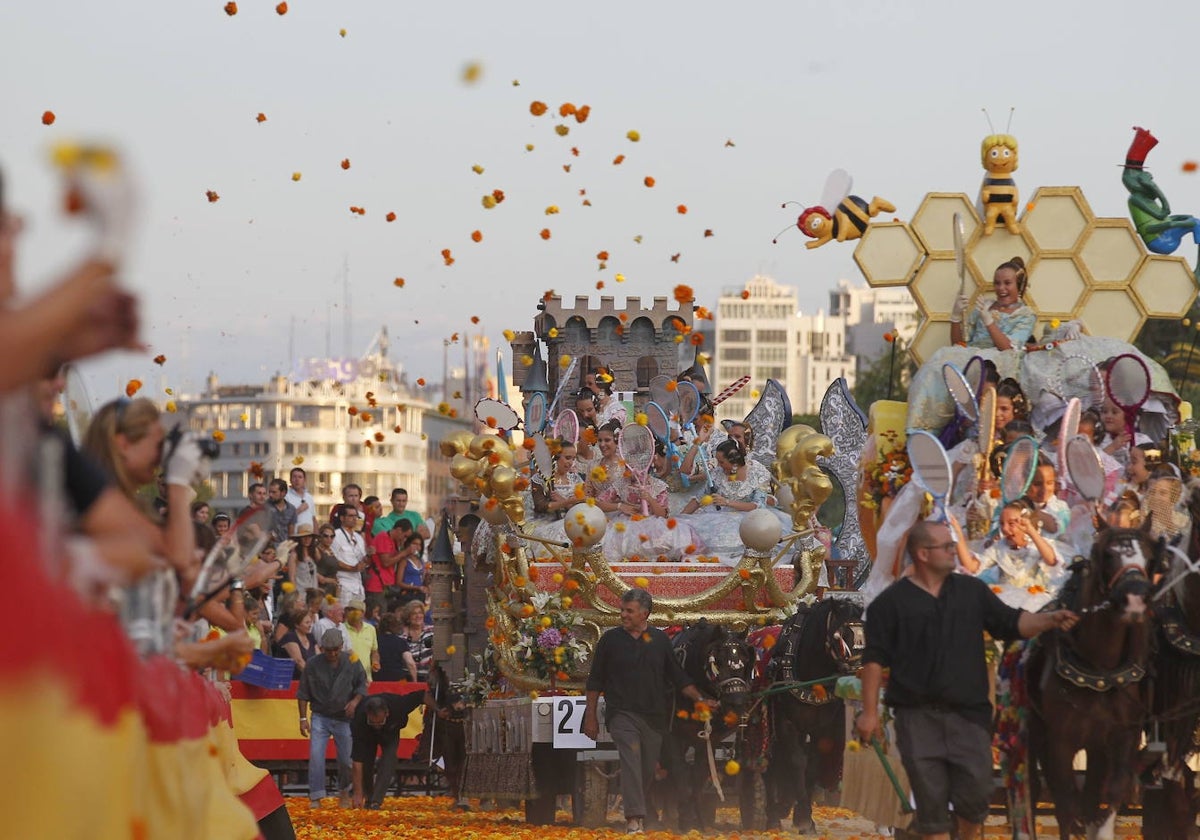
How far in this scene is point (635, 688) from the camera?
1700 centimetres

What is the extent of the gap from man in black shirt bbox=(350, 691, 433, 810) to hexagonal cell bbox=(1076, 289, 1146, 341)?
7.47m

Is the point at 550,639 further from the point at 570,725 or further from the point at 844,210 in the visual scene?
the point at 844,210

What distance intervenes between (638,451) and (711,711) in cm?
350

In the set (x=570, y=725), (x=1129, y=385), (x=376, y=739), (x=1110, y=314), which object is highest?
(x=1110, y=314)

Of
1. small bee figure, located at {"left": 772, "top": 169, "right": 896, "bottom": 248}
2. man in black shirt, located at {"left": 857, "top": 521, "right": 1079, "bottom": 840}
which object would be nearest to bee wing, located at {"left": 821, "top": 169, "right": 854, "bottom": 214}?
small bee figure, located at {"left": 772, "top": 169, "right": 896, "bottom": 248}

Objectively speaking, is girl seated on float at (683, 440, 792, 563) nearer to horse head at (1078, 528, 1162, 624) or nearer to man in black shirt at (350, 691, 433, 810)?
man in black shirt at (350, 691, 433, 810)

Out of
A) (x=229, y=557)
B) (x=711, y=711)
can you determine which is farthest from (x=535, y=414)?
(x=229, y=557)

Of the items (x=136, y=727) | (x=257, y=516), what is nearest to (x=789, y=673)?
(x=257, y=516)

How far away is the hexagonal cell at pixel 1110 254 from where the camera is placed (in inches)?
680

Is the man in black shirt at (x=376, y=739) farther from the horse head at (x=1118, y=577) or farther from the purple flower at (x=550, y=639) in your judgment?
the horse head at (x=1118, y=577)

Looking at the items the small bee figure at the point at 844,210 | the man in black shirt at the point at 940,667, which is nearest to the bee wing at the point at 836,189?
the small bee figure at the point at 844,210

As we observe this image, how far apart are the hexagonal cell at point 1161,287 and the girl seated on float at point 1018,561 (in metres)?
3.99

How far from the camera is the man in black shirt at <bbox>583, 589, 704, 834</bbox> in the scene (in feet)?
55.6

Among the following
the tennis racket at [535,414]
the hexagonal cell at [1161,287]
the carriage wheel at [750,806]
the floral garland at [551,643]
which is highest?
the hexagonal cell at [1161,287]
